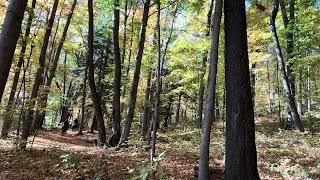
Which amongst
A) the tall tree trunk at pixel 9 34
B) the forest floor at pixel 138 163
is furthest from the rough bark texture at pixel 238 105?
the tall tree trunk at pixel 9 34

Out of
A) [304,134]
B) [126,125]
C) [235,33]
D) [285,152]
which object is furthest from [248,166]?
[304,134]

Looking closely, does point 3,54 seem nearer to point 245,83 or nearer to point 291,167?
point 245,83

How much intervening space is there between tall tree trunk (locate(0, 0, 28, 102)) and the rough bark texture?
164 inches

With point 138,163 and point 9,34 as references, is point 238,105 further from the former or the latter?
point 138,163

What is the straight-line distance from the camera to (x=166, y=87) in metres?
34.0

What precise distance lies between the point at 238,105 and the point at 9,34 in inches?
171

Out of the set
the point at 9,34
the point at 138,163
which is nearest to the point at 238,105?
the point at 9,34

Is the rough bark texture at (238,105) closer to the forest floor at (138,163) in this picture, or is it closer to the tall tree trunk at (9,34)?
the forest floor at (138,163)

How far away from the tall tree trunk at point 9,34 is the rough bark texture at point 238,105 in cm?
416

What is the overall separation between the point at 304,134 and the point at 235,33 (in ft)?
39.7

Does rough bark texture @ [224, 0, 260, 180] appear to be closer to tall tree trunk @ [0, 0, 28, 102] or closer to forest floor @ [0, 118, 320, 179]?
forest floor @ [0, 118, 320, 179]

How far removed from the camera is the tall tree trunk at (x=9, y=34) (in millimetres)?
4020

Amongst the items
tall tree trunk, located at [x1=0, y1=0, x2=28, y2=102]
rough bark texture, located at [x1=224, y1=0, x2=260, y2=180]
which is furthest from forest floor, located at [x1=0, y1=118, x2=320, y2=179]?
tall tree trunk, located at [x1=0, y1=0, x2=28, y2=102]

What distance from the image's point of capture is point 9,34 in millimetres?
4059
